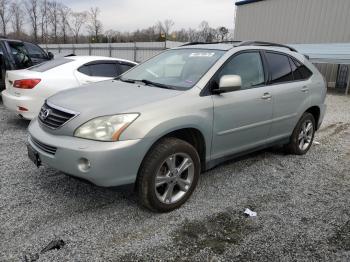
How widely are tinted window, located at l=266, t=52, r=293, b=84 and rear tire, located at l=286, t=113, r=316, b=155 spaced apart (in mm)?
770

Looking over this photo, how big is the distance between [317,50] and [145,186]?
53.5 ft

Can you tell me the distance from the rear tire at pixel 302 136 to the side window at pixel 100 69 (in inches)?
152

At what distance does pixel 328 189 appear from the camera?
13.6 feet

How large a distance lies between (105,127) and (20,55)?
264 inches

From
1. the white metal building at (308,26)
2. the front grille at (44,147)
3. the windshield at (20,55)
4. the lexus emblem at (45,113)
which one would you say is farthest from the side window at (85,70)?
the white metal building at (308,26)

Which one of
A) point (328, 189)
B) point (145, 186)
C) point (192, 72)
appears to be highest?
point (192, 72)

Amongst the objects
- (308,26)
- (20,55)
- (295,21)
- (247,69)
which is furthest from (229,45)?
(295,21)

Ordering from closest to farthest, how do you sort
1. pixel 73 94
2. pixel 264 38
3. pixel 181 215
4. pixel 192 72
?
pixel 181 215 < pixel 73 94 < pixel 192 72 < pixel 264 38

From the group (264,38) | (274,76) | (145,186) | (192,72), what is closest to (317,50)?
(264,38)

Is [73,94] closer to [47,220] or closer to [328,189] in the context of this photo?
[47,220]

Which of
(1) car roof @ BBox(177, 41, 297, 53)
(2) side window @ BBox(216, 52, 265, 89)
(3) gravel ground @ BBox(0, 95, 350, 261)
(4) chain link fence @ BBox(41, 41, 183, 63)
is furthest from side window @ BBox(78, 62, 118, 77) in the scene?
(4) chain link fence @ BBox(41, 41, 183, 63)

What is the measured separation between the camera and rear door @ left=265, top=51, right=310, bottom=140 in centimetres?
444

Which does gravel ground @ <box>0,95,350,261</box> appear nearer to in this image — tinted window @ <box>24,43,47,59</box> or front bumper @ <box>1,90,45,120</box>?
front bumper @ <box>1,90,45,120</box>

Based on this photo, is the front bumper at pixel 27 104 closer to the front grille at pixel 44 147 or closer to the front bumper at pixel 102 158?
the front grille at pixel 44 147
